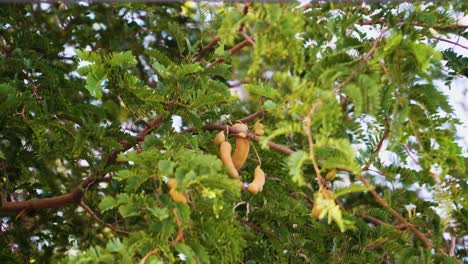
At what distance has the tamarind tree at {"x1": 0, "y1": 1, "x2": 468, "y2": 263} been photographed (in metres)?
1.20

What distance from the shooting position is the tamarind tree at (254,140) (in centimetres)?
120

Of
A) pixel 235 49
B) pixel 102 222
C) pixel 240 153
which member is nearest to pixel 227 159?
pixel 240 153

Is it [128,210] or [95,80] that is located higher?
[95,80]

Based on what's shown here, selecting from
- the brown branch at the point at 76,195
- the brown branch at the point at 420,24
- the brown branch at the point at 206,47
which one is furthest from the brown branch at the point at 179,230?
the brown branch at the point at 206,47

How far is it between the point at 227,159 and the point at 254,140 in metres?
0.23

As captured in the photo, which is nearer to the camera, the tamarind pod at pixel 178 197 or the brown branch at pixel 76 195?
the tamarind pod at pixel 178 197

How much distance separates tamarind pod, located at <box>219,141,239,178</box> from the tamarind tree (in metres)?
0.02

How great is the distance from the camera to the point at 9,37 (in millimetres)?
2346

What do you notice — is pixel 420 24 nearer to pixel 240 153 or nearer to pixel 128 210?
pixel 240 153

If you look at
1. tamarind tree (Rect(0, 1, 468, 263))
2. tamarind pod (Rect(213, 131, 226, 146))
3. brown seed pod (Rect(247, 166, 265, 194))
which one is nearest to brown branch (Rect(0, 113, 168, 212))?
tamarind tree (Rect(0, 1, 468, 263))

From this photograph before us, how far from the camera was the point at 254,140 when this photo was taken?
170 centimetres

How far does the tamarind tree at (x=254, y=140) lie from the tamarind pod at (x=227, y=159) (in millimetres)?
24

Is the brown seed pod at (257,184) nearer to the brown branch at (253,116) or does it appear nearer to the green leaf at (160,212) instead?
the brown branch at (253,116)

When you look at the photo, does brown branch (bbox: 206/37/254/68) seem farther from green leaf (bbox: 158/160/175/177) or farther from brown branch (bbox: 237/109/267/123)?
green leaf (bbox: 158/160/175/177)
